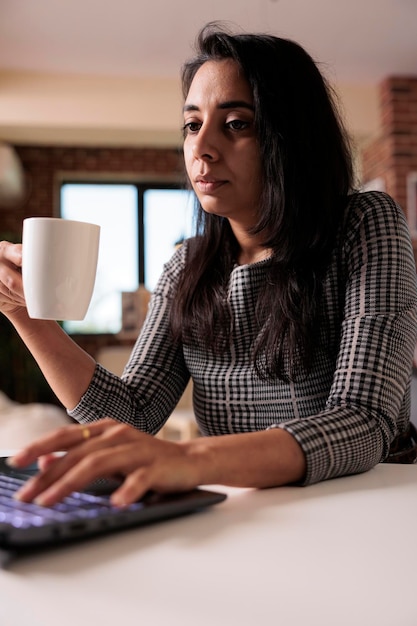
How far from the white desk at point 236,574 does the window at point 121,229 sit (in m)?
6.43

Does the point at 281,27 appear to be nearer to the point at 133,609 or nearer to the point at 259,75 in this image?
the point at 259,75

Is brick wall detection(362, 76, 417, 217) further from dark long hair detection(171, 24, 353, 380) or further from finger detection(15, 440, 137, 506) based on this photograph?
finger detection(15, 440, 137, 506)

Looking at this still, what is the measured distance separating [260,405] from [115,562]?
0.65m

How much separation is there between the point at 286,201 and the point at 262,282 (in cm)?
14

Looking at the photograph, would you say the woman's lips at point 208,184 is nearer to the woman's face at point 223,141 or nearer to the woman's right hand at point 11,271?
the woman's face at point 223,141

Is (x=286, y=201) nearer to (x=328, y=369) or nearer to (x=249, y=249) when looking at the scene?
(x=249, y=249)

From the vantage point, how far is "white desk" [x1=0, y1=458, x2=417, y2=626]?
366 millimetres

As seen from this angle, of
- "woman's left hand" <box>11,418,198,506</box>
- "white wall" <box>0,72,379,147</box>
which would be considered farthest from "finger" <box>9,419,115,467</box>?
"white wall" <box>0,72,379,147</box>

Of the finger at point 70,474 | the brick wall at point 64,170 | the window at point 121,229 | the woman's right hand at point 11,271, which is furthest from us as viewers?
the window at point 121,229

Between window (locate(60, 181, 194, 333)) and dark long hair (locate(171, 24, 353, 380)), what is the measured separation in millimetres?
5798

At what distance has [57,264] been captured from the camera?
0.81m

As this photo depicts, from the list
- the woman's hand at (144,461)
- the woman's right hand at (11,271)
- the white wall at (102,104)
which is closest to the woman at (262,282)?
the woman's right hand at (11,271)

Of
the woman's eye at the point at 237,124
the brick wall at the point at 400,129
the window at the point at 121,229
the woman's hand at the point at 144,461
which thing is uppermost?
the brick wall at the point at 400,129

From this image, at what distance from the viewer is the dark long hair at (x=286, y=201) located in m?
1.05
